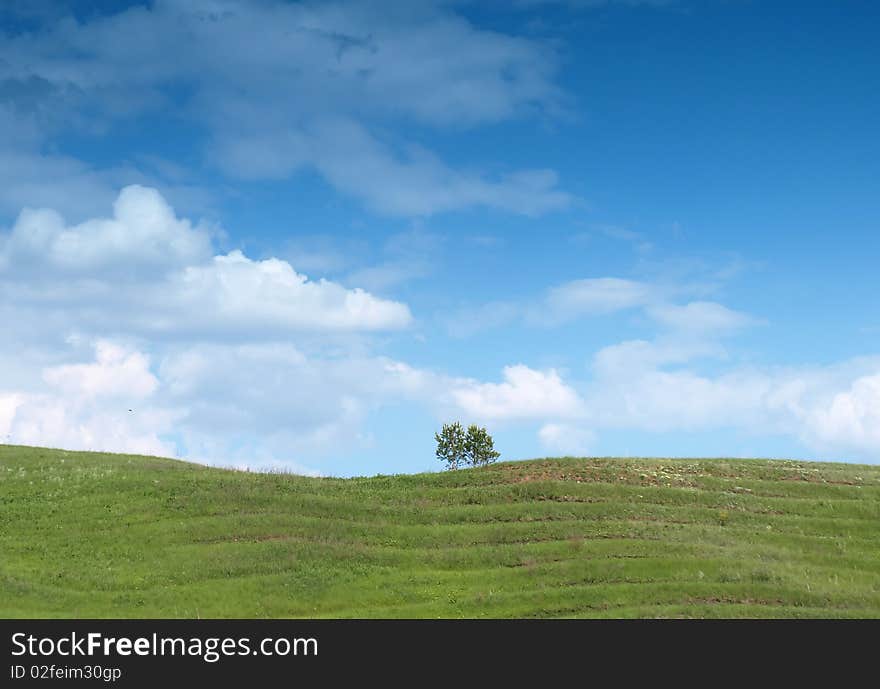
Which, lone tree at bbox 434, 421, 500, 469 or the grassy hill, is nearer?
the grassy hill

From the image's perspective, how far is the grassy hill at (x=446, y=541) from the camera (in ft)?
125

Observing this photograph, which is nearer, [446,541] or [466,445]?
[446,541]

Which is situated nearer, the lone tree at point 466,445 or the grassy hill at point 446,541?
the grassy hill at point 446,541

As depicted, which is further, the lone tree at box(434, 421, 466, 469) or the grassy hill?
the lone tree at box(434, 421, 466, 469)

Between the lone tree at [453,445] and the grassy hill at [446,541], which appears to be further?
the lone tree at [453,445]

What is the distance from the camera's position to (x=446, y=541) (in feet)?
154

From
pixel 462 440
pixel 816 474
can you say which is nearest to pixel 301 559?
pixel 816 474

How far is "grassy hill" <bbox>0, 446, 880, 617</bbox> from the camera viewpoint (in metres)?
38.2

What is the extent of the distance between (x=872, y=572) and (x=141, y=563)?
38147 millimetres

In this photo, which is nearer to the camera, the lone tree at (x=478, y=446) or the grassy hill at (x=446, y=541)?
the grassy hill at (x=446, y=541)

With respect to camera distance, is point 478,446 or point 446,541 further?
point 478,446

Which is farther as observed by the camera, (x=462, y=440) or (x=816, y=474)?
(x=462, y=440)
